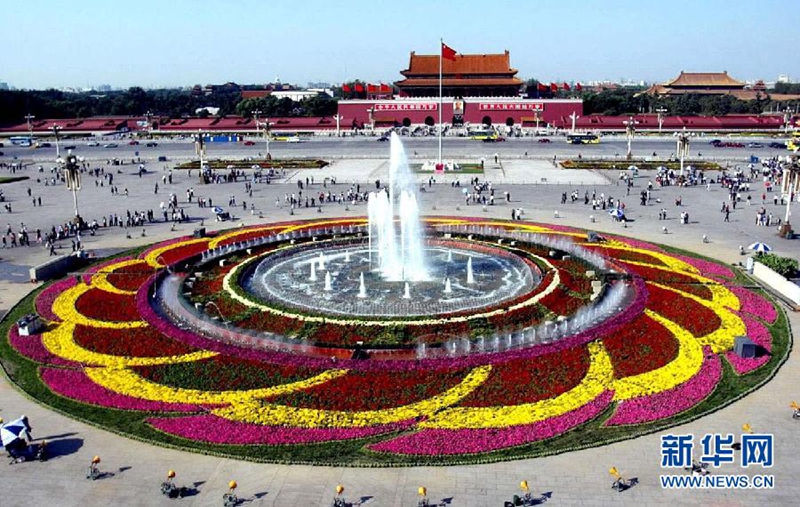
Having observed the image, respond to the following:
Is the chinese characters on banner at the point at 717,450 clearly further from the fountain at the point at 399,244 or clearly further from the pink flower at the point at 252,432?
the fountain at the point at 399,244

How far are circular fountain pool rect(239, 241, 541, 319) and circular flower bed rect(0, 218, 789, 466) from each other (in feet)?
3.57

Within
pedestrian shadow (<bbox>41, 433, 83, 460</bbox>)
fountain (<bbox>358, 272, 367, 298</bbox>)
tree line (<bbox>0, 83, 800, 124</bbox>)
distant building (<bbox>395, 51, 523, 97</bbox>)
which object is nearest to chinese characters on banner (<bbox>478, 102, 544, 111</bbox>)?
distant building (<bbox>395, 51, 523, 97</bbox>)

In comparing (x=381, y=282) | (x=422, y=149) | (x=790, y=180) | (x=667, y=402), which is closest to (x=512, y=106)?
(x=422, y=149)

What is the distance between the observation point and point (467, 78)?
314ft

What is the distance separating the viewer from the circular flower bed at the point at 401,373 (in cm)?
1382

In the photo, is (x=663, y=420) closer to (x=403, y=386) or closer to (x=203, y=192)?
(x=403, y=386)

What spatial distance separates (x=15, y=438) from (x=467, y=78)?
292 ft

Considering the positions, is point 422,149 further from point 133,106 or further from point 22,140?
point 133,106

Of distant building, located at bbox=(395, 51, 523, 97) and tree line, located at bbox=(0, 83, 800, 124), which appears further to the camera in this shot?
tree line, located at bbox=(0, 83, 800, 124)

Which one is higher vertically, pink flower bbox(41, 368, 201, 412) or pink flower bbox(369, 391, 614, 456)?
pink flower bbox(41, 368, 201, 412)

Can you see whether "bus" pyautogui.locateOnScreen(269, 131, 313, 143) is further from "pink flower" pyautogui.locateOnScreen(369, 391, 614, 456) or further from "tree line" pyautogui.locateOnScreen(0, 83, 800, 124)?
"pink flower" pyautogui.locateOnScreen(369, 391, 614, 456)

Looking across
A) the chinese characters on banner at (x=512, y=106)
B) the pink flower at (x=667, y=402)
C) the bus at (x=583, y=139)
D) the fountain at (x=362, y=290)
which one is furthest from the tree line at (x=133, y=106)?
the pink flower at (x=667, y=402)

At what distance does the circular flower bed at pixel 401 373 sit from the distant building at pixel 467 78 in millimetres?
76304

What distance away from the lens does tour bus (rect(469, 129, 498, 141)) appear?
8226 cm
